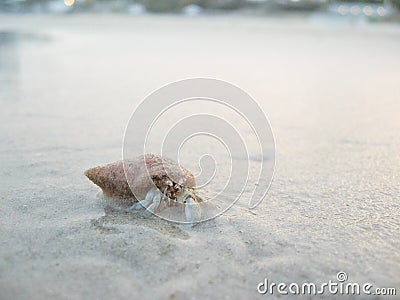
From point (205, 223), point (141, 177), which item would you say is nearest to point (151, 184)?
point (141, 177)

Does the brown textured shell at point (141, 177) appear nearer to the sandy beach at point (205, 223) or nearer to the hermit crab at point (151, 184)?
the hermit crab at point (151, 184)

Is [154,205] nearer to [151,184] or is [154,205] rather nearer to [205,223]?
[151,184]

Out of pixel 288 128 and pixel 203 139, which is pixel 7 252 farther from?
pixel 288 128

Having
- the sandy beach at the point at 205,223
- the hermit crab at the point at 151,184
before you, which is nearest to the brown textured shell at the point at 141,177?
the hermit crab at the point at 151,184

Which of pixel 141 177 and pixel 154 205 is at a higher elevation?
pixel 141 177

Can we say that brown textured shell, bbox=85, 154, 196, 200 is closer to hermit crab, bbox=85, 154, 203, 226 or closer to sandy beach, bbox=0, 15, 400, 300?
hermit crab, bbox=85, 154, 203, 226

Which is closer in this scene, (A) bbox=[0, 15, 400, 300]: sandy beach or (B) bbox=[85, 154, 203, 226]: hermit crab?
(A) bbox=[0, 15, 400, 300]: sandy beach

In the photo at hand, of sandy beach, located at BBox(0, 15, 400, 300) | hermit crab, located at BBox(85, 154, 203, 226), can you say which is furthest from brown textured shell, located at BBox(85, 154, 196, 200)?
sandy beach, located at BBox(0, 15, 400, 300)
